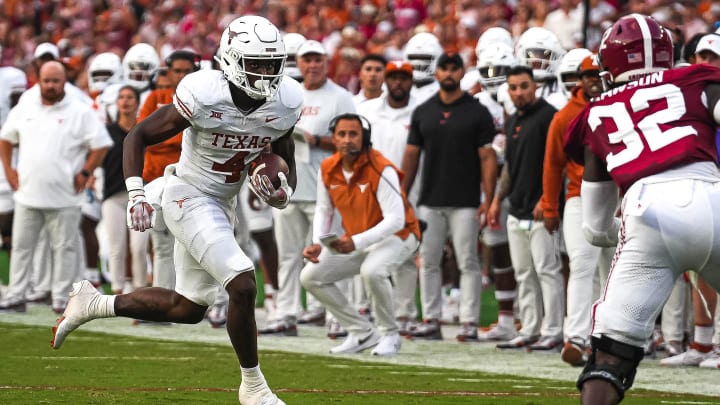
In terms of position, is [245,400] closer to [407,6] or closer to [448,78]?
[448,78]

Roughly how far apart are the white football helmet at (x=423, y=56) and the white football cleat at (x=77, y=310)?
553 centimetres

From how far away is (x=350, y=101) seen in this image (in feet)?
35.9

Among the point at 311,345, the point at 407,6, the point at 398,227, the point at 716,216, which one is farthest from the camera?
the point at 407,6

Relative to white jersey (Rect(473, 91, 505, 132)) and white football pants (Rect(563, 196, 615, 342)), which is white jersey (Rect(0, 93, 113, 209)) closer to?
Result: white jersey (Rect(473, 91, 505, 132))

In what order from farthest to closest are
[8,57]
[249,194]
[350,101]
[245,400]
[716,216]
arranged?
[8,57] < [249,194] < [350,101] < [245,400] < [716,216]

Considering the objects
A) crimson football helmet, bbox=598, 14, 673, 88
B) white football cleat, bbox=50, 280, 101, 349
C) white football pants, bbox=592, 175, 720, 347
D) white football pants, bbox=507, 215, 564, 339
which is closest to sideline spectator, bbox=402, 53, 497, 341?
white football pants, bbox=507, 215, 564, 339

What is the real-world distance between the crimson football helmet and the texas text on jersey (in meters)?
0.16

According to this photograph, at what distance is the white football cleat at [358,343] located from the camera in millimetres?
9398

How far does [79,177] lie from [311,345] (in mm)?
2780

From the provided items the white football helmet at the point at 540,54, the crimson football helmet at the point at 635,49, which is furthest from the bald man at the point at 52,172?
the crimson football helmet at the point at 635,49

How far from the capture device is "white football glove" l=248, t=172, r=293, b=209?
6605 millimetres

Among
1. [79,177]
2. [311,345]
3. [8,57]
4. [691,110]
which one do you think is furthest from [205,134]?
[8,57]

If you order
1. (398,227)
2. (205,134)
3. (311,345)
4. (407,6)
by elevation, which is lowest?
(311,345)

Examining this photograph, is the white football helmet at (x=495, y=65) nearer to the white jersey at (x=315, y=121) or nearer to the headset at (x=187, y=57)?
the white jersey at (x=315, y=121)
